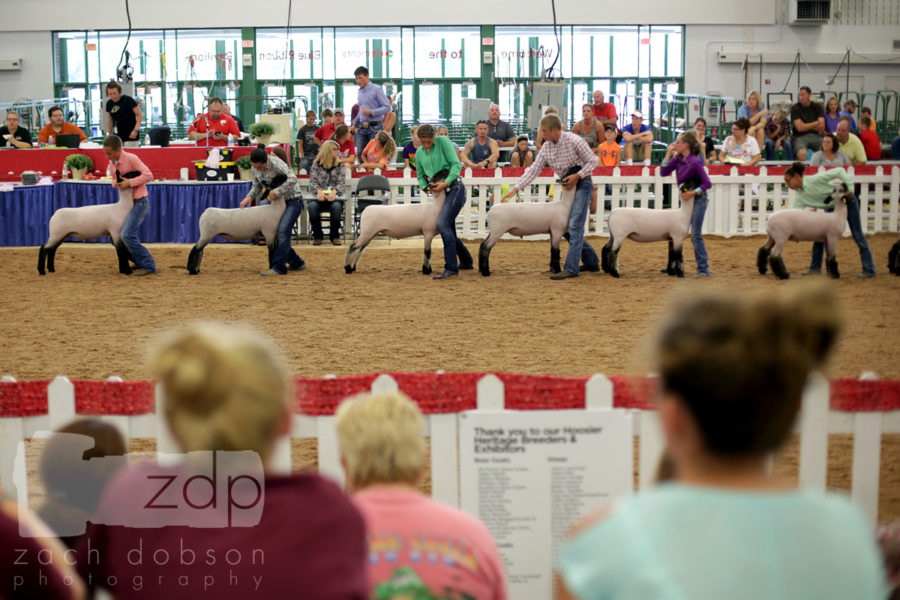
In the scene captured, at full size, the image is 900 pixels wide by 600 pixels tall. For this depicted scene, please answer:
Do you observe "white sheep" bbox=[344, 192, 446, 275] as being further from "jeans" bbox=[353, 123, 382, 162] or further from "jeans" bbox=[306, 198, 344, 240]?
"jeans" bbox=[353, 123, 382, 162]

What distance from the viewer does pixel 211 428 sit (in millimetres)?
1873

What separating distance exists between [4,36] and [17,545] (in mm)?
28710

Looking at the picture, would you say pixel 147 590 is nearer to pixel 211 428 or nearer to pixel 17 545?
pixel 17 545

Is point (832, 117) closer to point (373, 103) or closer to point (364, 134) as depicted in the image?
point (373, 103)

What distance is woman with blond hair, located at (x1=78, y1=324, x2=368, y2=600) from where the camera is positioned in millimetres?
1867

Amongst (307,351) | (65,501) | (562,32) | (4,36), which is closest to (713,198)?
(307,351)

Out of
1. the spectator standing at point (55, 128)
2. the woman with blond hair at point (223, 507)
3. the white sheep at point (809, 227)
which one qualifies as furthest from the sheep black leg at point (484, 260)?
the woman with blond hair at point (223, 507)

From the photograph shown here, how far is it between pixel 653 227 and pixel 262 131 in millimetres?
7239

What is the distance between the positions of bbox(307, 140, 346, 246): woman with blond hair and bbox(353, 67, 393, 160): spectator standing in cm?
297

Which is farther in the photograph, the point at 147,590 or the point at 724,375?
the point at 147,590

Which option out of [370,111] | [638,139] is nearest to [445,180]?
[370,111]

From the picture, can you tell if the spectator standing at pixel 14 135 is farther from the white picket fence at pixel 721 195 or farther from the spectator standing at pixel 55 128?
the white picket fence at pixel 721 195

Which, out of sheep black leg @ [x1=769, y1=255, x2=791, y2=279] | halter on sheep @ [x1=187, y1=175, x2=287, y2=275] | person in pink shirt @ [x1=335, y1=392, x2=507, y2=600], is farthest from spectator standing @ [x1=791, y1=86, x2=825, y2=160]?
person in pink shirt @ [x1=335, y1=392, x2=507, y2=600]

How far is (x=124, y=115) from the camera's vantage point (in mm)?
17109
